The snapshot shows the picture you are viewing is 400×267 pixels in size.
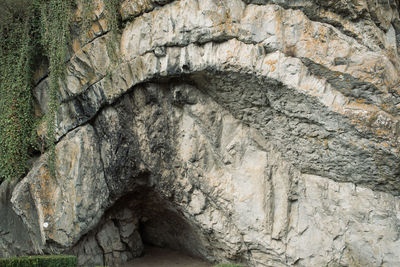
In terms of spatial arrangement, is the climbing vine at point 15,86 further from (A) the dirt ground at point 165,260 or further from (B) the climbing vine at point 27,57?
(A) the dirt ground at point 165,260

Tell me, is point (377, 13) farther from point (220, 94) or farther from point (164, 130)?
point (164, 130)

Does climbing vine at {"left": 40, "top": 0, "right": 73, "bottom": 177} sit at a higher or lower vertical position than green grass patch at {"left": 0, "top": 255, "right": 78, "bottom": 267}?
higher

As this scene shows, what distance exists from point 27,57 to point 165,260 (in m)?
6.16

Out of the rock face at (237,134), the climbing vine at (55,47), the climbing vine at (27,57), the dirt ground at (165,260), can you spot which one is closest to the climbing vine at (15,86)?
the climbing vine at (27,57)

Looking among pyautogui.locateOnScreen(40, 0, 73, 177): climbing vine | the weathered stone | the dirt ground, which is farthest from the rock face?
the dirt ground

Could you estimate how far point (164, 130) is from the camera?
27.1 feet

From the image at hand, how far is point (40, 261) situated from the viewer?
719 centimetres

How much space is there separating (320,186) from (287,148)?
0.96m

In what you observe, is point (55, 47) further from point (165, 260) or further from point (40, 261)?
point (165, 260)

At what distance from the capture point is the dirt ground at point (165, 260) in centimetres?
952

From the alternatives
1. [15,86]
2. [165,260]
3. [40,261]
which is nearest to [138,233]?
[165,260]

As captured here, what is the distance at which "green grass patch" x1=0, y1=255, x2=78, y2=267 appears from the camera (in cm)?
701

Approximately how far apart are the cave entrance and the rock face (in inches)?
3.9

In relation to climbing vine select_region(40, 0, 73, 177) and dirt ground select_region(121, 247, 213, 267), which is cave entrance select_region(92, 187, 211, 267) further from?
climbing vine select_region(40, 0, 73, 177)
